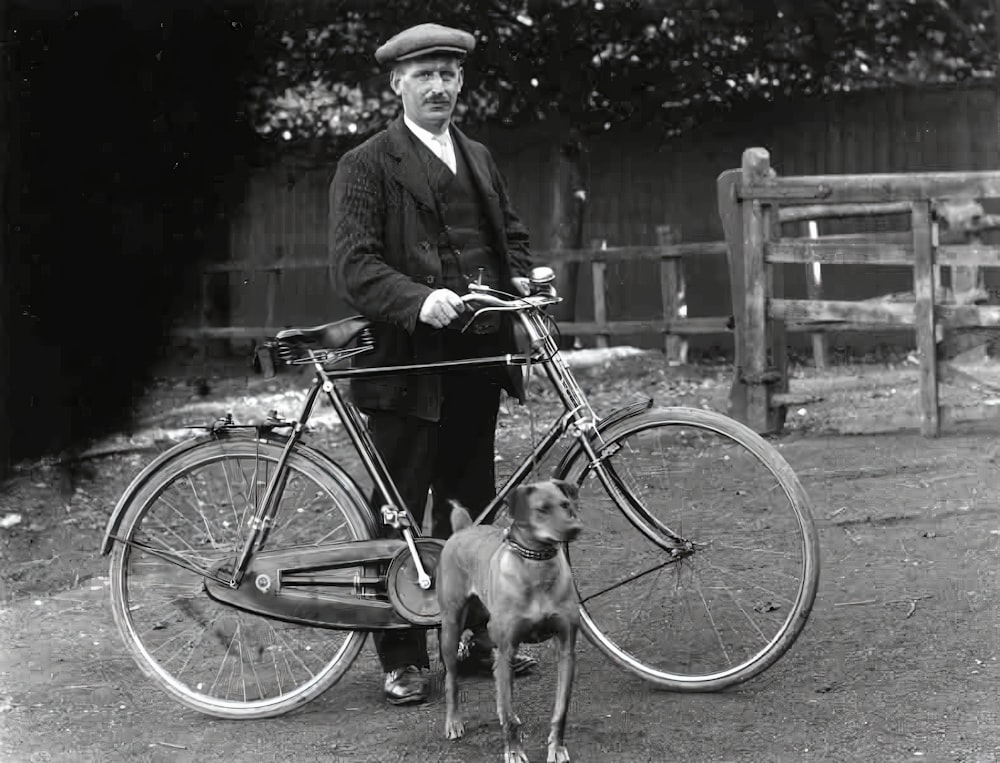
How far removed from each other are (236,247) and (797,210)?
8.34 m

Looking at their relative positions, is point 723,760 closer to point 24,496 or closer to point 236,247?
point 24,496

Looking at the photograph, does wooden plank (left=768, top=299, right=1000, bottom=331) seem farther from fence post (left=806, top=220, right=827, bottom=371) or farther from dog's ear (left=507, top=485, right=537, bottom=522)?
dog's ear (left=507, top=485, right=537, bottom=522)

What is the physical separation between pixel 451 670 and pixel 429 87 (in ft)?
5.94

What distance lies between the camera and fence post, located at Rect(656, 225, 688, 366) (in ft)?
41.8

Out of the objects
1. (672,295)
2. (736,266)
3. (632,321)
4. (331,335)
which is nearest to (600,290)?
(632,321)

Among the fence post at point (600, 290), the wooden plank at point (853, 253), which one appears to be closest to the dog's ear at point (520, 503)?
the wooden plank at point (853, 253)

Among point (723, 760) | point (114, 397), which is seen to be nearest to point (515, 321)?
point (723, 760)

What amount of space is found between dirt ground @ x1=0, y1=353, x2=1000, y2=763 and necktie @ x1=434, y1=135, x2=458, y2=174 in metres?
1.70

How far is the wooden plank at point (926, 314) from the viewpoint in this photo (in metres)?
7.69

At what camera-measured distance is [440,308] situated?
3.99 m

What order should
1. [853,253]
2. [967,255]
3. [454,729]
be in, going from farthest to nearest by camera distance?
[853,253] < [967,255] < [454,729]

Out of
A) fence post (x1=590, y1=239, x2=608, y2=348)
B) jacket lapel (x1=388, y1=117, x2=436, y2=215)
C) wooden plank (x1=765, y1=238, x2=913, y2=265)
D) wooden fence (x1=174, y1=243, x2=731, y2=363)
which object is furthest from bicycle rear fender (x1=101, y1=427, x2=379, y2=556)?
fence post (x1=590, y1=239, x2=608, y2=348)

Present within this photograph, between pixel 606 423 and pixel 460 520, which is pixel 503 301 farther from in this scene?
pixel 460 520

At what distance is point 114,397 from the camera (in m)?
9.36
